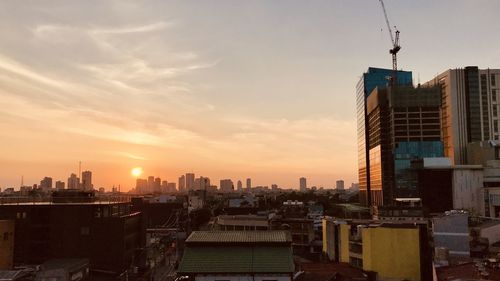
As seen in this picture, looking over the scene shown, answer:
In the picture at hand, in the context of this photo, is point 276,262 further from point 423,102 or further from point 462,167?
point 423,102

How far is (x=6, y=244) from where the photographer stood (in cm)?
7469

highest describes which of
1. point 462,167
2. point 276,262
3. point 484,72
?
point 484,72

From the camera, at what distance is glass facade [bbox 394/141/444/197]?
533 ft

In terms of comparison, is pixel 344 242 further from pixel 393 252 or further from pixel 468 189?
pixel 468 189

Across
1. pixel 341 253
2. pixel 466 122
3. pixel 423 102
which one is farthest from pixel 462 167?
pixel 341 253

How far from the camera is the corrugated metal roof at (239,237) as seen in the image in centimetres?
4831

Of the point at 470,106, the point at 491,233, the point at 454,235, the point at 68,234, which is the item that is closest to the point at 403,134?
the point at 470,106

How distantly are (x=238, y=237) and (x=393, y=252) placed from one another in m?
21.5

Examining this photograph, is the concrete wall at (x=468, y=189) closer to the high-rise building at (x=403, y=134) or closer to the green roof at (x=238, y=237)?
the high-rise building at (x=403, y=134)

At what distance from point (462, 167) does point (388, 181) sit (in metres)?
36.5

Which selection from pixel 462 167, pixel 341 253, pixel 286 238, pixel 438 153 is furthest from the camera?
pixel 438 153

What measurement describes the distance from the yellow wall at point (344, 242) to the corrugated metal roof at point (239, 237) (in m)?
21.3

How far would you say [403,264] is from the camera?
194 ft

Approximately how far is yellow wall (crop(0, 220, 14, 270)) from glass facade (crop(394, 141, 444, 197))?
122509 mm
